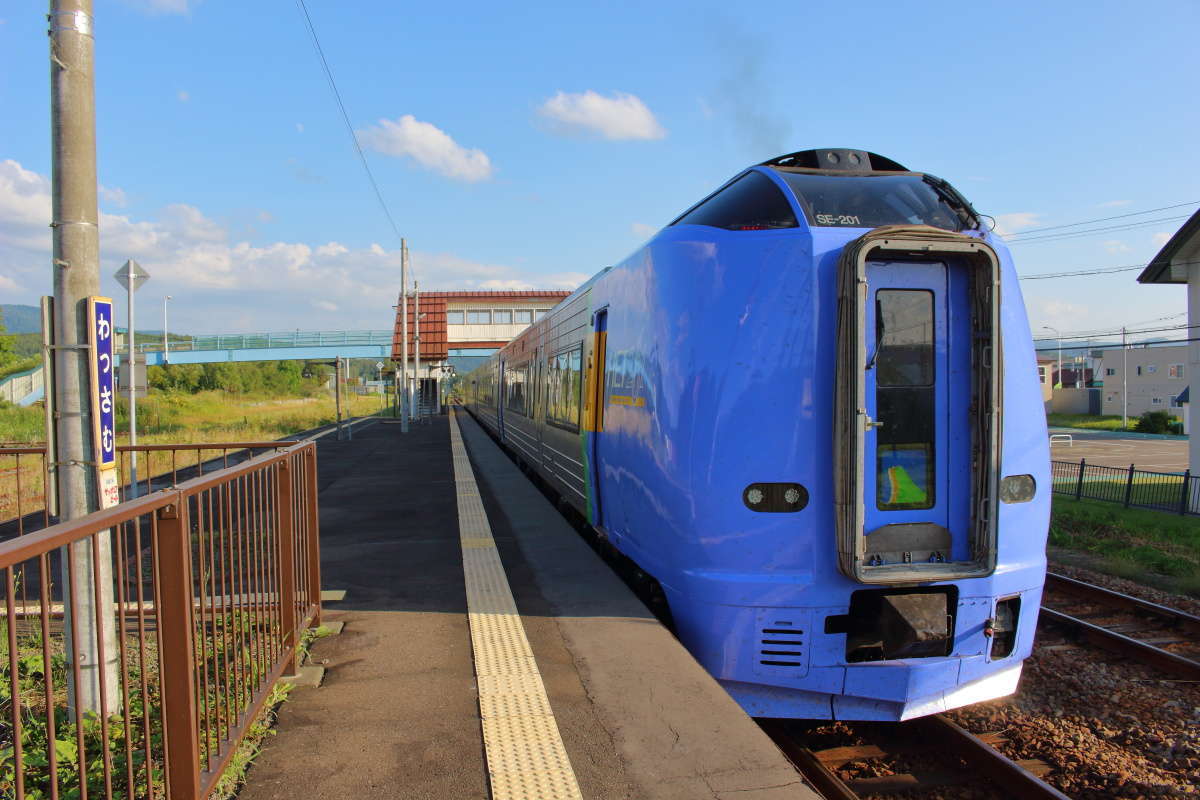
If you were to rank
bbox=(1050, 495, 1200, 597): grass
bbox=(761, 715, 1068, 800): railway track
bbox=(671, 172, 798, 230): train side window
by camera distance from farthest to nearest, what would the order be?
1. bbox=(1050, 495, 1200, 597): grass
2. bbox=(671, 172, 798, 230): train side window
3. bbox=(761, 715, 1068, 800): railway track

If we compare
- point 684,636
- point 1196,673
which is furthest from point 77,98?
point 1196,673

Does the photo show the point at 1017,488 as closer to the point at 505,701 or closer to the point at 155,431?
the point at 505,701

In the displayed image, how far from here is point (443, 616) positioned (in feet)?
17.7

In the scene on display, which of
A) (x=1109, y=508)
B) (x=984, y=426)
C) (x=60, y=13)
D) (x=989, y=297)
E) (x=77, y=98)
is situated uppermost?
(x=60, y=13)

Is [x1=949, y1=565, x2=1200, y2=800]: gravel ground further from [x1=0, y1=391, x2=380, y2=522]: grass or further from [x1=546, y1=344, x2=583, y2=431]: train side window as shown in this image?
[x1=0, y1=391, x2=380, y2=522]: grass

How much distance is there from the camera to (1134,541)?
1157cm

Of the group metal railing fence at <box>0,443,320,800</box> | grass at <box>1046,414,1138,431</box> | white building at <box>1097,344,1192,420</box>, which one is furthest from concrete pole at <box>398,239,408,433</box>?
white building at <box>1097,344,1192,420</box>

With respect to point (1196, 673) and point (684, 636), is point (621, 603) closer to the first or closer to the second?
point (684, 636)

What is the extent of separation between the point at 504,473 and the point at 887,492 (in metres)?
10.8

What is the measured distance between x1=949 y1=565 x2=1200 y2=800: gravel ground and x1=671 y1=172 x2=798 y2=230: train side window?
3222mm

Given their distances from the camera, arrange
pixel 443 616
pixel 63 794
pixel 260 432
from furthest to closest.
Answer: pixel 260 432 < pixel 443 616 < pixel 63 794

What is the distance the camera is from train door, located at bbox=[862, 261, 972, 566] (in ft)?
14.4

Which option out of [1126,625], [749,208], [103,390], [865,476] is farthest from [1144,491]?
[103,390]

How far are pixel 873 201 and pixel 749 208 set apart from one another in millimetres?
749
